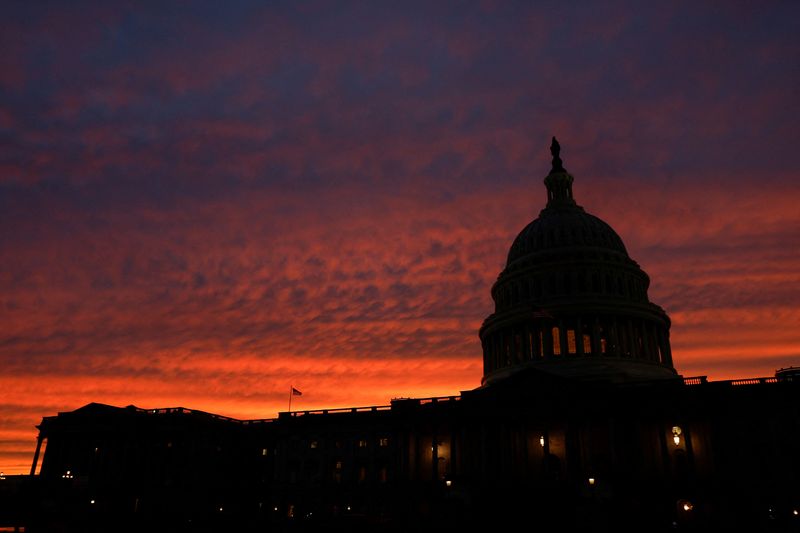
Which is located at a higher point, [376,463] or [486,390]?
[486,390]

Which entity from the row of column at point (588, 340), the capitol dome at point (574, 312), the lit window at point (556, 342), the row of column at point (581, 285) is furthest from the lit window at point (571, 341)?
the row of column at point (581, 285)

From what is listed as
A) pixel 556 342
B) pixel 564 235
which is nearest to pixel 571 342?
pixel 556 342

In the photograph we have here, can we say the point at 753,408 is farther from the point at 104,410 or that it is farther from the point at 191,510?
the point at 104,410

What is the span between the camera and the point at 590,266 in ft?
306

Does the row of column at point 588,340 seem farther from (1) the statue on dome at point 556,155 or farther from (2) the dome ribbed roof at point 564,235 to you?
(1) the statue on dome at point 556,155

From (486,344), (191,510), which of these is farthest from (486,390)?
(191,510)

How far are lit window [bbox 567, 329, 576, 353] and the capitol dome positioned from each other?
14 centimetres

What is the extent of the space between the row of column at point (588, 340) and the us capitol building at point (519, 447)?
22 centimetres

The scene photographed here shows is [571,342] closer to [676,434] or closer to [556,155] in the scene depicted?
[676,434]

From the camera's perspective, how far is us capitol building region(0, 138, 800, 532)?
6191 centimetres

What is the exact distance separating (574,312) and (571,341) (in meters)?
3.97

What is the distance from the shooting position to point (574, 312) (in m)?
88.5

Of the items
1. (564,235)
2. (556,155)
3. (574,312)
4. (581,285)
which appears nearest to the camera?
(574,312)

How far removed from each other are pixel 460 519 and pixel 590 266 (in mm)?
42729
